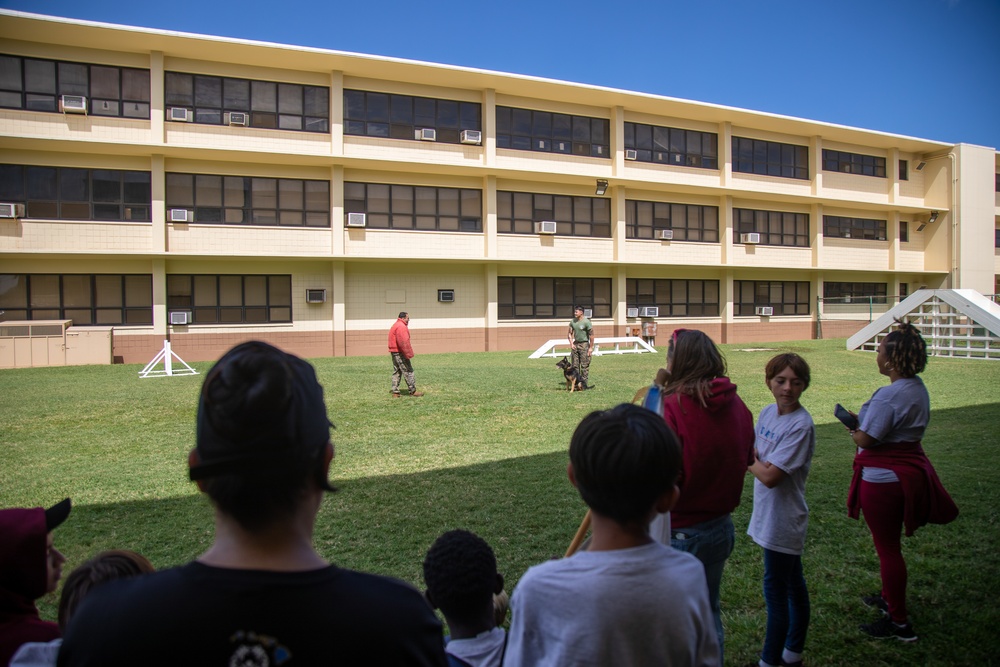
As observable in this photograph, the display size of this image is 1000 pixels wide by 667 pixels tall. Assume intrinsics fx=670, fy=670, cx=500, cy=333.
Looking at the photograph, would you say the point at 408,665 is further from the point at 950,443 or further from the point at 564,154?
the point at 564,154

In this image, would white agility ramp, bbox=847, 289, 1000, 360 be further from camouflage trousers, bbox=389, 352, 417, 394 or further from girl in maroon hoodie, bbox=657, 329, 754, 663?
girl in maroon hoodie, bbox=657, 329, 754, 663

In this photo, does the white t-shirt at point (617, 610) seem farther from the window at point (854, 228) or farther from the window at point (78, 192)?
the window at point (854, 228)

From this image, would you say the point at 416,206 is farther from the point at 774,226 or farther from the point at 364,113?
the point at 774,226

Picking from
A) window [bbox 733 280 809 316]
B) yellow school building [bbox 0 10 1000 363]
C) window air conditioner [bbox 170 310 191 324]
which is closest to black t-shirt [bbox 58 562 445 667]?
yellow school building [bbox 0 10 1000 363]

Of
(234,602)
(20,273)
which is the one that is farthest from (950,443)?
(20,273)

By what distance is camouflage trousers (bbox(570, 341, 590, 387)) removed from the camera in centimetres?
1512

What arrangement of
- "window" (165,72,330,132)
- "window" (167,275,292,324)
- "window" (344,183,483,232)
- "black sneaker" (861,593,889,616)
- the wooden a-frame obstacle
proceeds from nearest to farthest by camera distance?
"black sneaker" (861,593,889,616)
the wooden a-frame obstacle
"window" (165,72,330,132)
"window" (167,275,292,324)
"window" (344,183,483,232)

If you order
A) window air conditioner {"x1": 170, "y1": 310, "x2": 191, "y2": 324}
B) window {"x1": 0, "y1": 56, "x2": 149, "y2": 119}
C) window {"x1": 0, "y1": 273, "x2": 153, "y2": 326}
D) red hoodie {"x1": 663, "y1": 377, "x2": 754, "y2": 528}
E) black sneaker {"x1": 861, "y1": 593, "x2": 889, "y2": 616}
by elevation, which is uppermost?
window {"x1": 0, "y1": 56, "x2": 149, "y2": 119}

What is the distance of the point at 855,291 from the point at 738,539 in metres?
38.1

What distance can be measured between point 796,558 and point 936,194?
43.9 metres

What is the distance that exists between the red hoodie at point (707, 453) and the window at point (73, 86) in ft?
86.0

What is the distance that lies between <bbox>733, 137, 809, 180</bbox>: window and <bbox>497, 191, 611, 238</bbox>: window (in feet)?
27.8

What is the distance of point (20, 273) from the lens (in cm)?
2347

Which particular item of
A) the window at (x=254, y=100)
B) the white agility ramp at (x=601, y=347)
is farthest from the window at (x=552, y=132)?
the white agility ramp at (x=601, y=347)
